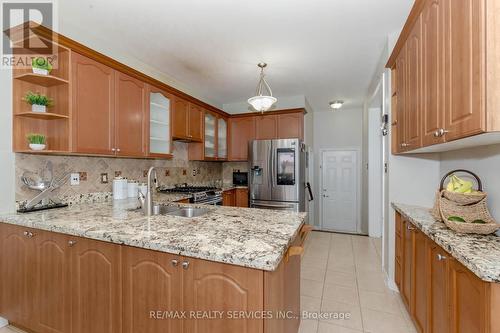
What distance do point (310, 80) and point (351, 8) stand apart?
5.43ft

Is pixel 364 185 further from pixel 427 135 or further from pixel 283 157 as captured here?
pixel 427 135

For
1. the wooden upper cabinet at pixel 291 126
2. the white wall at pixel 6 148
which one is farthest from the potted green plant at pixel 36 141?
the wooden upper cabinet at pixel 291 126

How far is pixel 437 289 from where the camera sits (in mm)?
1329

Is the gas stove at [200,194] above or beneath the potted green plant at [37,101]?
beneath

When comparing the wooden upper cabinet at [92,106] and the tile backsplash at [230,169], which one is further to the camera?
the tile backsplash at [230,169]

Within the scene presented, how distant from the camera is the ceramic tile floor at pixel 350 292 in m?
1.92

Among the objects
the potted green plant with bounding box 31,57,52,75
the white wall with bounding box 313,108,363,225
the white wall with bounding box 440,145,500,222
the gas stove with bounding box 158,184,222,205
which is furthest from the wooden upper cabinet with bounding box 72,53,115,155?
the white wall with bounding box 313,108,363,225

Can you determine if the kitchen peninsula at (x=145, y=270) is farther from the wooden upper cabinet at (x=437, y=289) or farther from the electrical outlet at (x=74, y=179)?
the wooden upper cabinet at (x=437, y=289)

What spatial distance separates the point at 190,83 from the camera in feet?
12.7

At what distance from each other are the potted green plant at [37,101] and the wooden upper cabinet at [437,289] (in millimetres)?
2941

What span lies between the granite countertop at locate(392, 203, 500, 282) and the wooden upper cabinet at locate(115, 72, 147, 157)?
2.66 metres

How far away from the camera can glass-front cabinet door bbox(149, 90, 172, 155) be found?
9.64 feet

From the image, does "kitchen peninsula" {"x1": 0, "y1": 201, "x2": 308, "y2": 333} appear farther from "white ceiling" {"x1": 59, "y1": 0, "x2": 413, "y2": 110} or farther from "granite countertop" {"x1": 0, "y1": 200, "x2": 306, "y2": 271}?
"white ceiling" {"x1": 59, "y1": 0, "x2": 413, "y2": 110}

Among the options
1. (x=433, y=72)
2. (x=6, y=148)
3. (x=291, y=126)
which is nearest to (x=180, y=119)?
(x=6, y=148)
